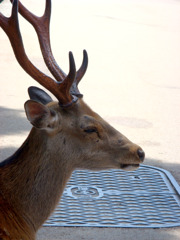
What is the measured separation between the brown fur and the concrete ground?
1207 mm

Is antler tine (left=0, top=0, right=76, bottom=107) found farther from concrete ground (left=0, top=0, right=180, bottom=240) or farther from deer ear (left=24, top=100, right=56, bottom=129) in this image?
concrete ground (left=0, top=0, right=180, bottom=240)

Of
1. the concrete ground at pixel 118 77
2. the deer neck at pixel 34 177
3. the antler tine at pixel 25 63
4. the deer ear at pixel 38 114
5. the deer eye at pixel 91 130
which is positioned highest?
the antler tine at pixel 25 63

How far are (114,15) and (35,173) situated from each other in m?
12.7

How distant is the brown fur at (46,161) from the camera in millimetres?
2988

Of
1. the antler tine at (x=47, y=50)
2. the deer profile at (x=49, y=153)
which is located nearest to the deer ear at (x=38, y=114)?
the deer profile at (x=49, y=153)

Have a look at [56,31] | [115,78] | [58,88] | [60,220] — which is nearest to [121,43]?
[56,31]

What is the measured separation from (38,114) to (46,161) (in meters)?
0.29

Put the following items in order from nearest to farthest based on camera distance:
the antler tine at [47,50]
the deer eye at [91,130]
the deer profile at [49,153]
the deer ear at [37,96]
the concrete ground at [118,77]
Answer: the deer profile at [49,153] → the deer eye at [91,130] → the deer ear at [37,96] → the antler tine at [47,50] → the concrete ground at [118,77]

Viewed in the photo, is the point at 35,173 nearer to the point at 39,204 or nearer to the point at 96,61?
the point at 39,204

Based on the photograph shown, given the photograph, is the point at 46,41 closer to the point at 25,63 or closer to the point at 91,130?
the point at 25,63

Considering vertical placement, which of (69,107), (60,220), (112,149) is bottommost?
(60,220)

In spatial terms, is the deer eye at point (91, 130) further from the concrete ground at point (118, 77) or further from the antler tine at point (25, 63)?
the concrete ground at point (118, 77)

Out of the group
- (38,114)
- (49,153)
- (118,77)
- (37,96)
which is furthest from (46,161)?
(118,77)

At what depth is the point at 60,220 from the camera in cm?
443
